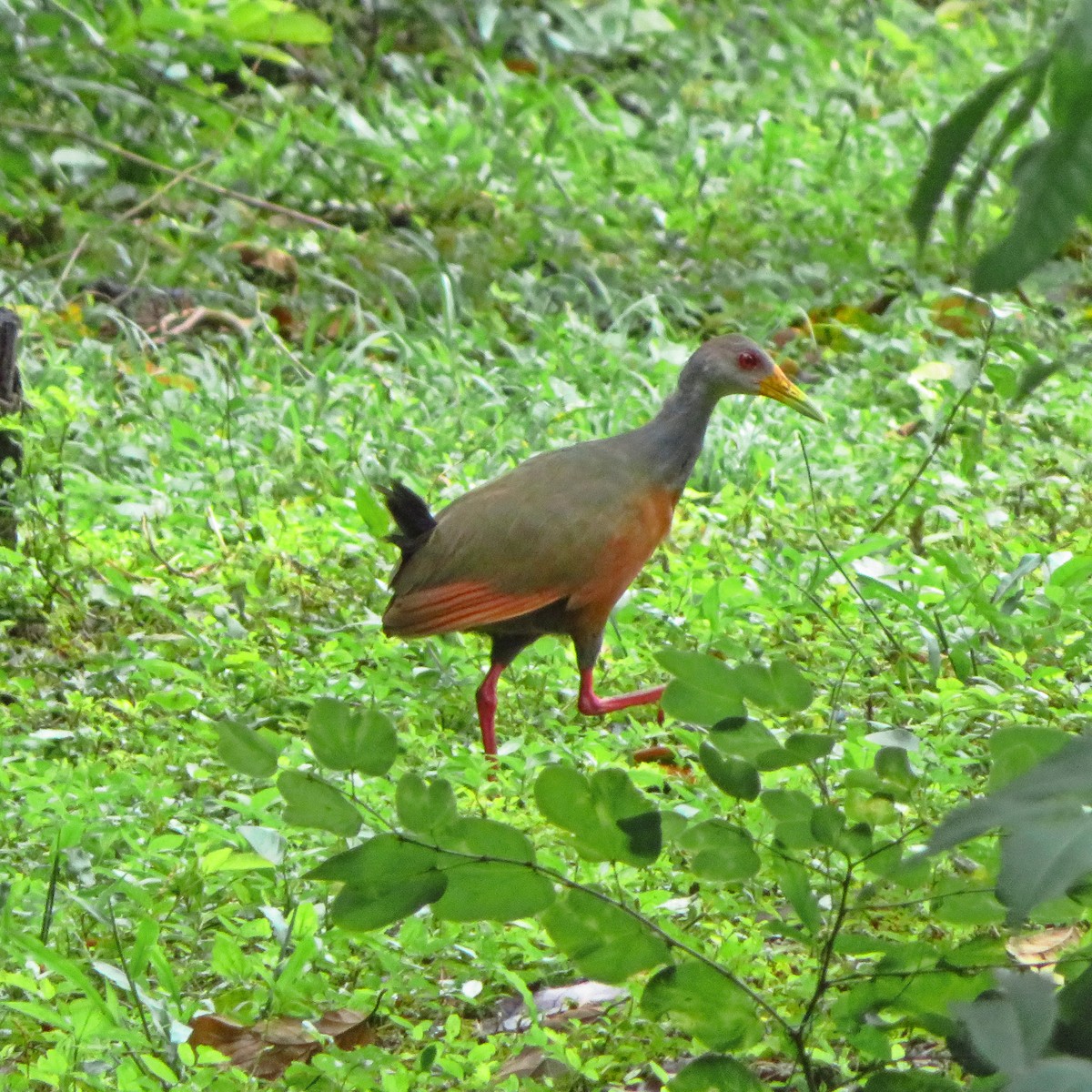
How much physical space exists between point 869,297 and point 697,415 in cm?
321

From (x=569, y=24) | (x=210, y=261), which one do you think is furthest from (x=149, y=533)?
(x=569, y=24)

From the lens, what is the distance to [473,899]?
1863mm

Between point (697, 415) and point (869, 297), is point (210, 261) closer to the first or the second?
point (869, 297)

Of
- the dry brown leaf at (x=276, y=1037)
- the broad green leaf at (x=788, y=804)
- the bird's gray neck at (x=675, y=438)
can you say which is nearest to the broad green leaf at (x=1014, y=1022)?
the broad green leaf at (x=788, y=804)

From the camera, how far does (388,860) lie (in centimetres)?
184

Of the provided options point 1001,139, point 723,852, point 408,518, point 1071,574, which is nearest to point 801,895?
point 723,852

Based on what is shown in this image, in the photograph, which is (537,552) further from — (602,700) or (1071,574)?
(1071,574)

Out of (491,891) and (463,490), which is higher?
(491,891)

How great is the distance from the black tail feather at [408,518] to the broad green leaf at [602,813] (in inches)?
94.1

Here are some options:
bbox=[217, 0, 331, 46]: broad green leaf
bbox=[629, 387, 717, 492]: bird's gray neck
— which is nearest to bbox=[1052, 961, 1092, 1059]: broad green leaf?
bbox=[629, 387, 717, 492]: bird's gray neck

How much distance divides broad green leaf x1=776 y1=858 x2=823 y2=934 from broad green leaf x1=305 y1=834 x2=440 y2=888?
41cm

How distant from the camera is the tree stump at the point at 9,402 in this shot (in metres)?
4.67

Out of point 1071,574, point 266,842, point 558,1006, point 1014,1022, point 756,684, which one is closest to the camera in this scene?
point 1014,1022

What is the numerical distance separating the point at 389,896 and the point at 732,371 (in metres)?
3.10
